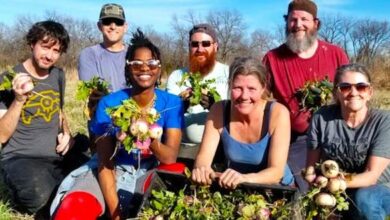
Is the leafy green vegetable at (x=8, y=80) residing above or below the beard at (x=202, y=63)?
below

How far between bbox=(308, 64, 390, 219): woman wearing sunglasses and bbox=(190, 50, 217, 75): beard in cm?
147

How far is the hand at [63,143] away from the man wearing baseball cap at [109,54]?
736mm

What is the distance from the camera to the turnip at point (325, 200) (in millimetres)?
3150

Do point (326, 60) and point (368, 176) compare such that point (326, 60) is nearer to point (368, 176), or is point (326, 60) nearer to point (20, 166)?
point (368, 176)

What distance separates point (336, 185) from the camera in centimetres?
320

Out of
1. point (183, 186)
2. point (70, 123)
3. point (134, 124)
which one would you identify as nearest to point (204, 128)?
point (183, 186)

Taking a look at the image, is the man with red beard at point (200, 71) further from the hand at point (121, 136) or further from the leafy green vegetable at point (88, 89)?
the hand at point (121, 136)

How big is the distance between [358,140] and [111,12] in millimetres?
3183

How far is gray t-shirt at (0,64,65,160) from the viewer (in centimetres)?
500

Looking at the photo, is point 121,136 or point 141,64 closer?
point 121,136

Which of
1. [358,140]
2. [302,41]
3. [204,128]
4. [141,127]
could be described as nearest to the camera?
[141,127]

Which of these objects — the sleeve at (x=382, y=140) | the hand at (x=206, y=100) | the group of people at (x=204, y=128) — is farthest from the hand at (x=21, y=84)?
the sleeve at (x=382, y=140)

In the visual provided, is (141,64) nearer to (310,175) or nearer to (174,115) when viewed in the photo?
(174,115)

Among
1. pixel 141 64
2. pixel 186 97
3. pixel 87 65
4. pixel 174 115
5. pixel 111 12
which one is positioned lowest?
pixel 174 115
